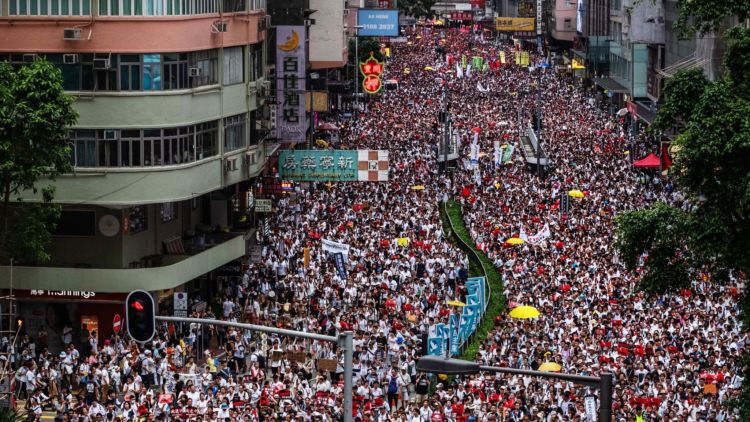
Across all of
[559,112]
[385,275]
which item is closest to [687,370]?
[385,275]

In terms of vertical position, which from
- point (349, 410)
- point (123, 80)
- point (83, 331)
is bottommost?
point (83, 331)

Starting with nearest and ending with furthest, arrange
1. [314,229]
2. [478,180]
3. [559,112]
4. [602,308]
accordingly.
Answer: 1. [602,308]
2. [314,229]
3. [478,180]
4. [559,112]

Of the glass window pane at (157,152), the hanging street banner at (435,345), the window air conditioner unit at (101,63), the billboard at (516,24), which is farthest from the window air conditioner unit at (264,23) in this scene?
the billboard at (516,24)

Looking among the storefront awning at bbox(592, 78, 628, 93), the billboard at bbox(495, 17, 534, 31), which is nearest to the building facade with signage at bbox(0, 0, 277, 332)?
the storefront awning at bbox(592, 78, 628, 93)

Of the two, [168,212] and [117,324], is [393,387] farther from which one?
[168,212]

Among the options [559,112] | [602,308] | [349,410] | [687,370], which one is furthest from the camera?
[559,112]

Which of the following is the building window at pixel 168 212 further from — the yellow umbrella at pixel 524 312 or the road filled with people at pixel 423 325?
the yellow umbrella at pixel 524 312

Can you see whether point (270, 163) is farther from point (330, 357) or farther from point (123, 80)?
point (330, 357)
